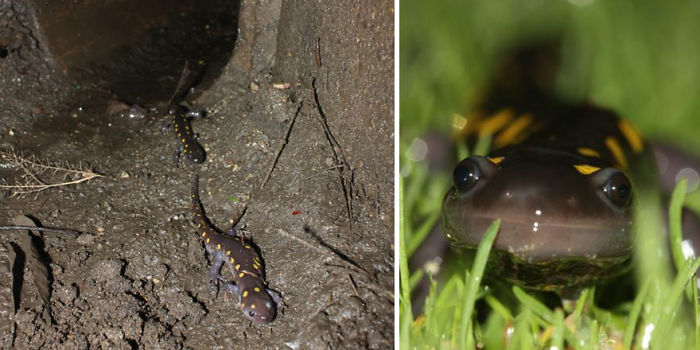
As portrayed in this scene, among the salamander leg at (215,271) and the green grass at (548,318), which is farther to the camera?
the salamander leg at (215,271)

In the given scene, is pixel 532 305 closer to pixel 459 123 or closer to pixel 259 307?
pixel 259 307

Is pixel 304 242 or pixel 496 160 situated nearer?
pixel 496 160

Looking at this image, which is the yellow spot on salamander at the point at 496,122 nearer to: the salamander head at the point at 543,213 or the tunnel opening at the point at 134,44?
the salamander head at the point at 543,213

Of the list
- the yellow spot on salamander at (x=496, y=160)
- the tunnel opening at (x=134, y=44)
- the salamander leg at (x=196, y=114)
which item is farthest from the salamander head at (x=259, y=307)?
the tunnel opening at (x=134, y=44)

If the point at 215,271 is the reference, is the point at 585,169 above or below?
above

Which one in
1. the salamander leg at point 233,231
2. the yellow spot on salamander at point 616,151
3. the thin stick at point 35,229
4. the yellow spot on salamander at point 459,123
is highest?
the yellow spot on salamander at point 616,151

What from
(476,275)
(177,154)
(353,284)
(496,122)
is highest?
(476,275)

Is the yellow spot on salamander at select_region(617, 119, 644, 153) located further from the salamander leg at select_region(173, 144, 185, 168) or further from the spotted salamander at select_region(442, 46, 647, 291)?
the salamander leg at select_region(173, 144, 185, 168)

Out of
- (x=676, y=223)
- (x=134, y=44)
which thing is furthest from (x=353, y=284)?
(x=134, y=44)
